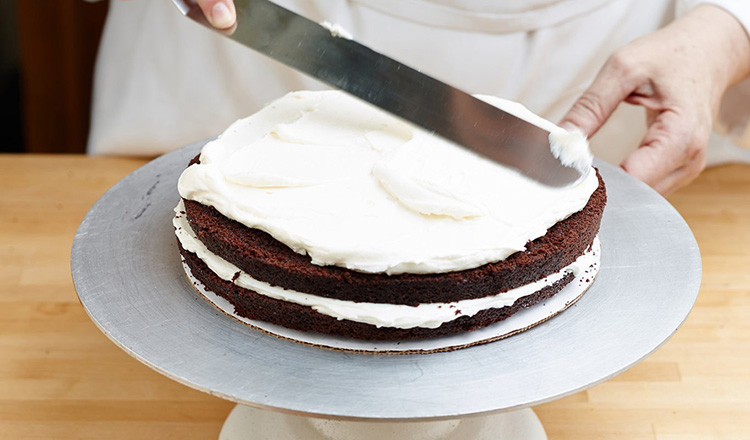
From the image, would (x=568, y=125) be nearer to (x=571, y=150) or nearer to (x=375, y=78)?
(x=571, y=150)

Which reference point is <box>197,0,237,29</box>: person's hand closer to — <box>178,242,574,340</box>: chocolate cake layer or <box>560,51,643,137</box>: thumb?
<box>178,242,574,340</box>: chocolate cake layer

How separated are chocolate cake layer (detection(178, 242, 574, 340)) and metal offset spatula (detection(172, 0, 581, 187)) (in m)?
0.20

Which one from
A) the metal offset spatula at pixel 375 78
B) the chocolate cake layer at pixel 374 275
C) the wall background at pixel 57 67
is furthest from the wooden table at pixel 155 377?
the wall background at pixel 57 67

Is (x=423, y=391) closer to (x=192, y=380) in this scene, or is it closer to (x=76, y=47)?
(x=192, y=380)

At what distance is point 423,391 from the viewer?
93cm

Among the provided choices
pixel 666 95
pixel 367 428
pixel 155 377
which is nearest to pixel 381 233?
pixel 367 428

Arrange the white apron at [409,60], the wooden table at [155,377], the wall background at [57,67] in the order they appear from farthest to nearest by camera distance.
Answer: the wall background at [57,67], the white apron at [409,60], the wooden table at [155,377]

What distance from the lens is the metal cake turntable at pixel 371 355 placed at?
2.99 feet

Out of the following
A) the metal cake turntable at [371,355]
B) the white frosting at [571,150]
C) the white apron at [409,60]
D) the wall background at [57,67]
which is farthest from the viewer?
the wall background at [57,67]

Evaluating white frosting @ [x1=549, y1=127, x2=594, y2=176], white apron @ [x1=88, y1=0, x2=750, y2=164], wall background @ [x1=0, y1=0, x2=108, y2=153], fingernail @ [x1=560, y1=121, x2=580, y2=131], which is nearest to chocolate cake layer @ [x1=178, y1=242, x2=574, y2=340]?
white frosting @ [x1=549, y1=127, x2=594, y2=176]

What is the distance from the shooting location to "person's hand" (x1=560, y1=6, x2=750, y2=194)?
156cm

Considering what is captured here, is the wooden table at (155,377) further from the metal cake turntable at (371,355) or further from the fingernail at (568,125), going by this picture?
the fingernail at (568,125)

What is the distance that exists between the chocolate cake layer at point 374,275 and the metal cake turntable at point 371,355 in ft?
0.23

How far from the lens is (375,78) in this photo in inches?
42.4
